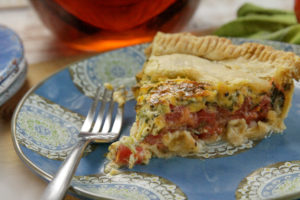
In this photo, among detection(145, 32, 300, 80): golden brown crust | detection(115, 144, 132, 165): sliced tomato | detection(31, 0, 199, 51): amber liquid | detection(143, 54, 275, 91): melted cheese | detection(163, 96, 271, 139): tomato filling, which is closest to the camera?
detection(115, 144, 132, 165): sliced tomato

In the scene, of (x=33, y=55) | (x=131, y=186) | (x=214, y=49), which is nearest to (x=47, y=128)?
(x=131, y=186)

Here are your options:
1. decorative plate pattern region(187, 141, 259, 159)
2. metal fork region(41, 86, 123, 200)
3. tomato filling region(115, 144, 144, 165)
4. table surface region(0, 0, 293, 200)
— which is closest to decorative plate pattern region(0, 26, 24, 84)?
table surface region(0, 0, 293, 200)

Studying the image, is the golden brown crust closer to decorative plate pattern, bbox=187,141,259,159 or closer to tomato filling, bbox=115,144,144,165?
decorative plate pattern, bbox=187,141,259,159

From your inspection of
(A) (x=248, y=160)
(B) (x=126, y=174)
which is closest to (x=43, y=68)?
(B) (x=126, y=174)

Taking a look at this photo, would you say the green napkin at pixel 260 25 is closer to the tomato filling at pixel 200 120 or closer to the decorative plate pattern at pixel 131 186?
the tomato filling at pixel 200 120

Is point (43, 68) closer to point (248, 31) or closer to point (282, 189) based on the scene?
point (248, 31)

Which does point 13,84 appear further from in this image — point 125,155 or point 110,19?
point 125,155

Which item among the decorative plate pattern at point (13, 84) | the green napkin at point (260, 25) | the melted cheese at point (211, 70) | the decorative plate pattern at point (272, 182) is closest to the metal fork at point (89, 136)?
the melted cheese at point (211, 70)
